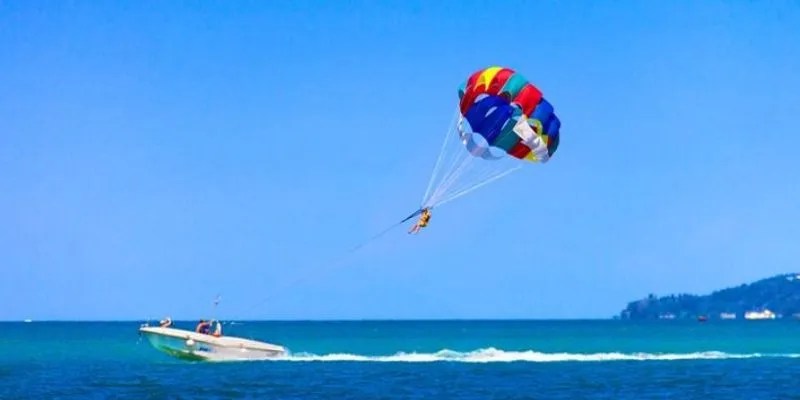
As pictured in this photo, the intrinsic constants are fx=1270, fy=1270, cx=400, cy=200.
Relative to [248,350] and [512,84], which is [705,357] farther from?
[512,84]

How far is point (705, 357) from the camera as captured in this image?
4847 centimetres

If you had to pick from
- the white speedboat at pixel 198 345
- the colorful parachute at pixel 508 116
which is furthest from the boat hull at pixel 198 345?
the colorful parachute at pixel 508 116

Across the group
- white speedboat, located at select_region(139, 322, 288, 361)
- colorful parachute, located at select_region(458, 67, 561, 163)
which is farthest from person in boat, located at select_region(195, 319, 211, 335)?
colorful parachute, located at select_region(458, 67, 561, 163)

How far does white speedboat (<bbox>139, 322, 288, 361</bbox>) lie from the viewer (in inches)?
1566

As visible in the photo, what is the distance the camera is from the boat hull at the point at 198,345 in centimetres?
3978

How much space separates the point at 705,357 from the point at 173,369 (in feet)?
68.6

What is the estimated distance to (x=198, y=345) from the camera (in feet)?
131

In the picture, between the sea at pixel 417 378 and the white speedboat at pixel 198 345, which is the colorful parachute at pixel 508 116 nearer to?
the sea at pixel 417 378

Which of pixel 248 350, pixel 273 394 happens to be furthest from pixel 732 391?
pixel 248 350

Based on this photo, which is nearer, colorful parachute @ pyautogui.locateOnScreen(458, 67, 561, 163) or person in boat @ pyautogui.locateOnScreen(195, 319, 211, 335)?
colorful parachute @ pyautogui.locateOnScreen(458, 67, 561, 163)

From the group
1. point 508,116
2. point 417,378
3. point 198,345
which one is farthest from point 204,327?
point 508,116

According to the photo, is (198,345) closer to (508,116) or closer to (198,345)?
(198,345)

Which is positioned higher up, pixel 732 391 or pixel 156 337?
pixel 156 337

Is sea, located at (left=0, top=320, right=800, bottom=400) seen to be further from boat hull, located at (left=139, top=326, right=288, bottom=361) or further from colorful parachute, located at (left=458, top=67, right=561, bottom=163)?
colorful parachute, located at (left=458, top=67, right=561, bottom=163)
